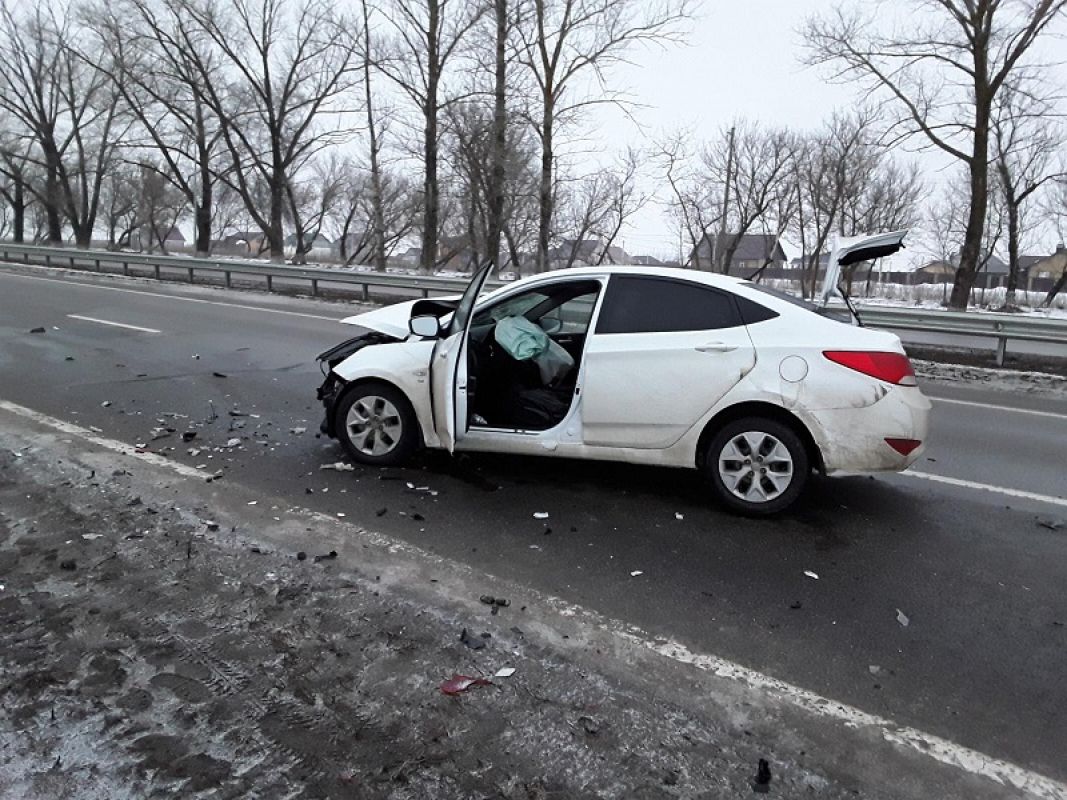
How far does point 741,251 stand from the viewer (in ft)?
155

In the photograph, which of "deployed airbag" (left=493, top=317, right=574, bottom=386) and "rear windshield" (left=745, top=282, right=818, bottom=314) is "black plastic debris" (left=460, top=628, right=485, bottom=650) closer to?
"deployed airbag" (left=493, top=317, right=574, bottom=386)

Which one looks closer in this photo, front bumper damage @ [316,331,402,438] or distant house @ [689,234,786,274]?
front bumper damage @ [316,331,402,438]

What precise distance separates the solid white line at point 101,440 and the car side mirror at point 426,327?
1729mm

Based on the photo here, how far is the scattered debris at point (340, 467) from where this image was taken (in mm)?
5223

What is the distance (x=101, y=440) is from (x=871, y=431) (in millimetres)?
5507

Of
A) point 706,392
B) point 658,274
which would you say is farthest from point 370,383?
point 706,392

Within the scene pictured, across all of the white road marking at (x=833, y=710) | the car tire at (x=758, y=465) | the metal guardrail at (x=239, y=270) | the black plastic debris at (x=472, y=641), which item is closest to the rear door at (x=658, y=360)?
the car tire at (x=758, y=465)

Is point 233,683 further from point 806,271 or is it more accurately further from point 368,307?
point 806,271

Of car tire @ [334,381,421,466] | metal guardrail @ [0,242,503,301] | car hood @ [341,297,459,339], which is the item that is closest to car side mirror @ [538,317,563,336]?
car hood @ [341,297,459,339]

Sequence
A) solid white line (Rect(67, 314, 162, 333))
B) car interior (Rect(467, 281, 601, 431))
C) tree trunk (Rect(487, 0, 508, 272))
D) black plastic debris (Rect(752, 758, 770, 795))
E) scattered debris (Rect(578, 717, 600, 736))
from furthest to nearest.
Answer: tree trunk (Rect(487, 0, 508, 272)) → solid white line (Rect(67, 314, 162, 333)) → car interior (Rect(467, 281, 601, 431)) → scattered debris (Rect(578, 717, 600, 736)) → black plastic debris (Rect(752, 758, 770, 795))

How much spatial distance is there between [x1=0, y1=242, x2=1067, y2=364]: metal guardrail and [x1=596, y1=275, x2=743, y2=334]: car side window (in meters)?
8.71

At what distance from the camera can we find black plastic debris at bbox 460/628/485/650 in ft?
9.97

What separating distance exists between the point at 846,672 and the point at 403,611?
1.90 metres

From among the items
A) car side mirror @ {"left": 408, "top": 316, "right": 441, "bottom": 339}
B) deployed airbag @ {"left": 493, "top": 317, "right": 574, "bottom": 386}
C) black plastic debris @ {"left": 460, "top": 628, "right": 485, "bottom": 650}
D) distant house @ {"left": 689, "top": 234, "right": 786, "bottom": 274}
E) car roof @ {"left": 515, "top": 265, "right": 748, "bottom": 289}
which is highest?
distant house @ {"left": 689, "top": 234, "right": 786, "bottom": 274}
